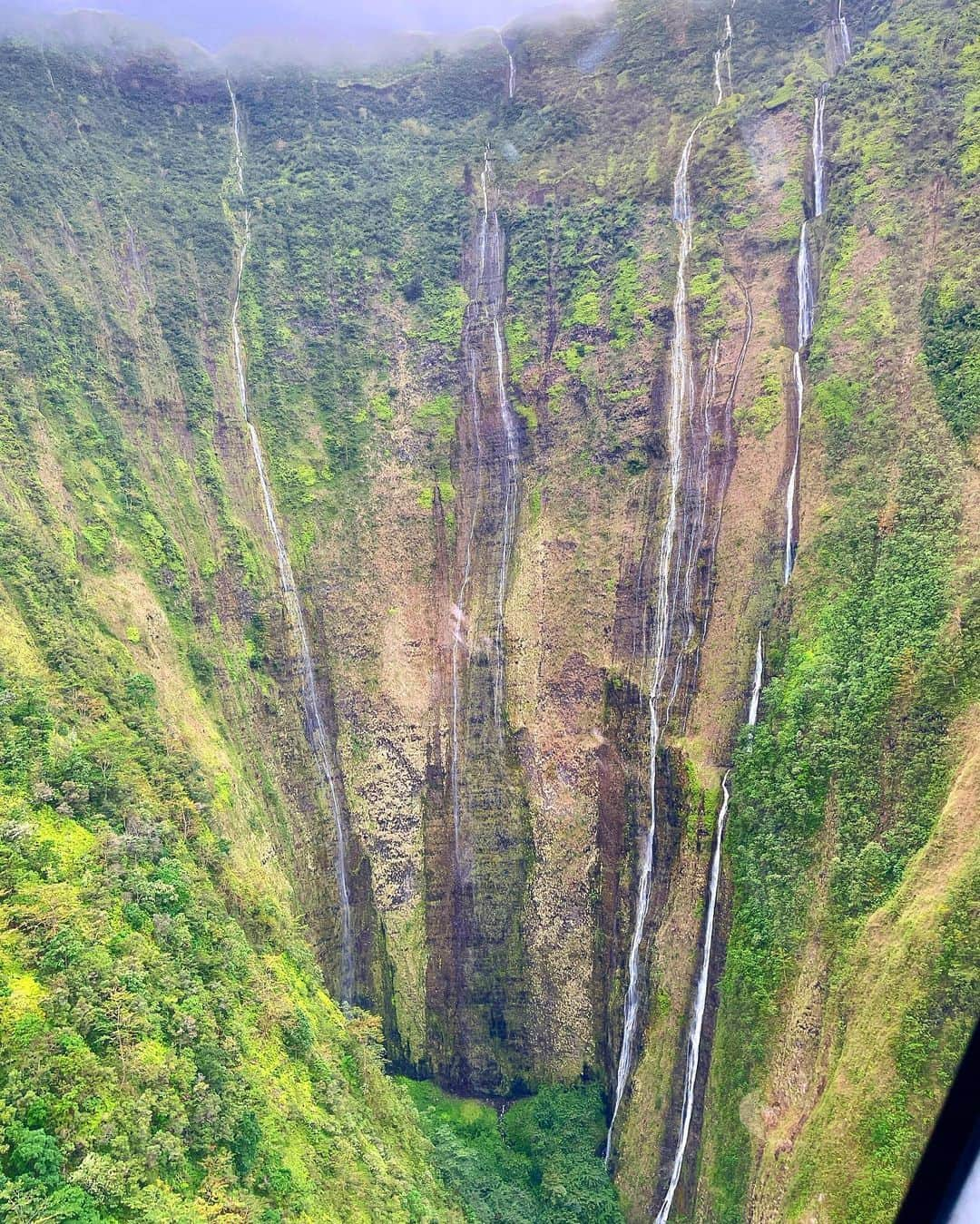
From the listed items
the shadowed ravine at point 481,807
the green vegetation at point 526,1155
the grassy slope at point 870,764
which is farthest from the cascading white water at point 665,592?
the shadowed ravine at point 481,807

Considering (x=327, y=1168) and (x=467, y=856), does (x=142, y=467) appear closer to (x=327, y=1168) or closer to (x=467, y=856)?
(x=467, y=856)

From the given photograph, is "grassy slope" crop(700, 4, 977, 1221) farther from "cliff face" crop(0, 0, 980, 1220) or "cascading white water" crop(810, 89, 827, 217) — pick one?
"cascading white water" crop(810, 89, 827, 217)

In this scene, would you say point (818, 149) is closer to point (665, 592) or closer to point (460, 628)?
point (665, 592)

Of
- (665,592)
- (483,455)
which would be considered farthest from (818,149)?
(665,592)

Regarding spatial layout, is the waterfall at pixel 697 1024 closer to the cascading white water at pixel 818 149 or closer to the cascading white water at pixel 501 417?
the cascading white water at pixel 501 417

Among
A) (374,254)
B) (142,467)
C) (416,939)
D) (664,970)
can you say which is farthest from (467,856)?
(374,254)

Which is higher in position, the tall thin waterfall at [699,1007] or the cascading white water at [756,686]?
the cascading white water at [756,686]
